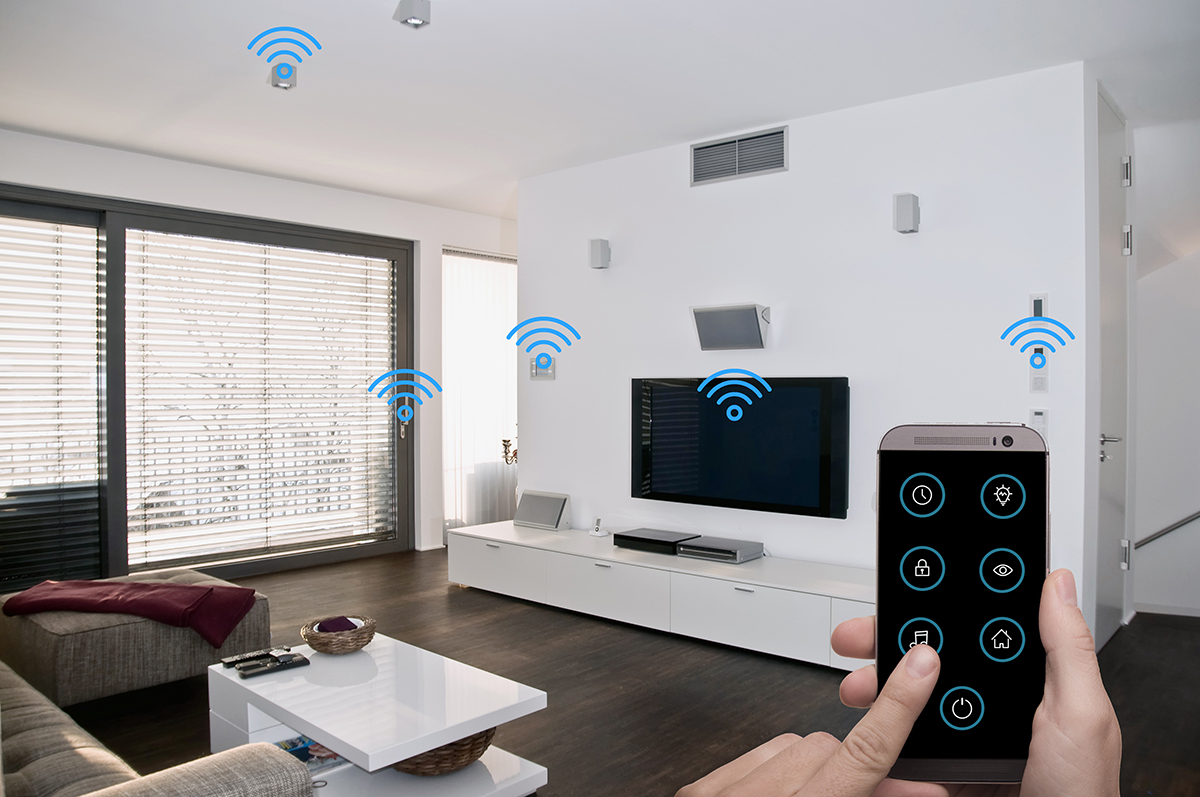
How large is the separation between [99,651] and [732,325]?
10.1ft

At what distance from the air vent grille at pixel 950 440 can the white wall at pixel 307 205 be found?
203 inches

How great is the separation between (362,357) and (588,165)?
7.47ft

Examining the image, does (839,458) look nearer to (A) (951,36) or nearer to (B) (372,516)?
(A) (951,36)

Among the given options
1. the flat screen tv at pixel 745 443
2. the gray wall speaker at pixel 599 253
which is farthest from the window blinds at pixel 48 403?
the flat screen tv at pixel 745 443

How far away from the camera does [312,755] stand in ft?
7.38

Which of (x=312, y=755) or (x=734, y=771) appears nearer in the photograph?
(x=734, y=771)

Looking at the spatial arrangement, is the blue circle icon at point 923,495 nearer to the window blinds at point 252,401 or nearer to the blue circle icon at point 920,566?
the blue circle icon at point 920,566

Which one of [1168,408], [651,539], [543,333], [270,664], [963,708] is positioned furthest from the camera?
[543,333]

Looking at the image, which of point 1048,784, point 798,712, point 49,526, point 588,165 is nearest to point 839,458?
point 798,712

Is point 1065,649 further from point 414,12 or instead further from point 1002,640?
point 414,12

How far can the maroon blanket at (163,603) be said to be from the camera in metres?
2.93

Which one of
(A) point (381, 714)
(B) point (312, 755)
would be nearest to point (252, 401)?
(B) point (312, 755)

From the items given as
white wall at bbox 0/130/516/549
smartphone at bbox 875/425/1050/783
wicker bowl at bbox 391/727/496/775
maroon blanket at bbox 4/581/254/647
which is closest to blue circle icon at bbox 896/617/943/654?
smartphone at bbox 875/425/1050/783

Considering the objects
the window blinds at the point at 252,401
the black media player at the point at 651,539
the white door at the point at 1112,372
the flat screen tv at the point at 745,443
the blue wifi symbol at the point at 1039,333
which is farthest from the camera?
the window blinds at the point at 252,401
